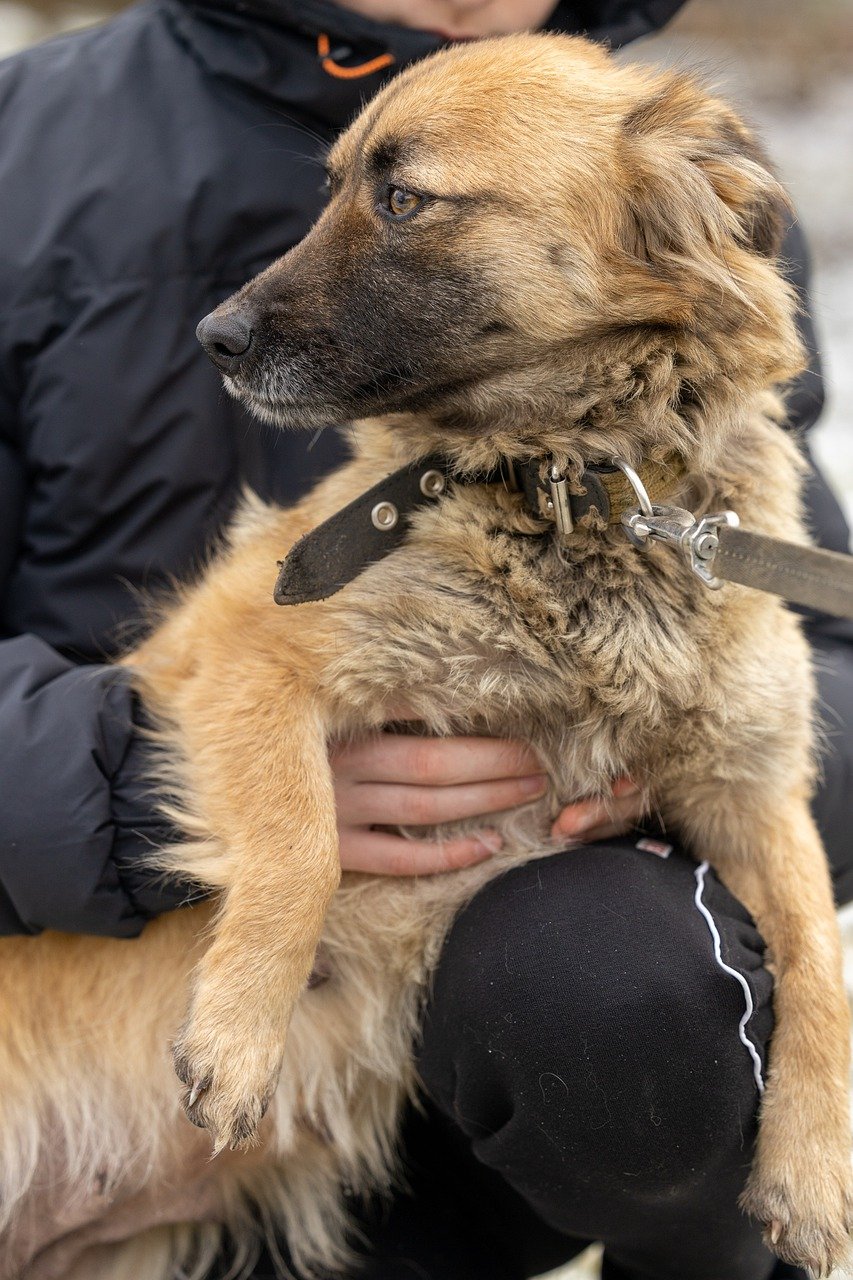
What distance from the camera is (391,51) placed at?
2336 millimetres

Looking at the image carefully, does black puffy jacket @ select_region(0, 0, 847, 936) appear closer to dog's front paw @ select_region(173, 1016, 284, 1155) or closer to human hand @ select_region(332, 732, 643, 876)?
human hand @ select_region(332, 732, 643, 876)

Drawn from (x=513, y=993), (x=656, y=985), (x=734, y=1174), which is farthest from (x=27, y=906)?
(x=734, y=1174)

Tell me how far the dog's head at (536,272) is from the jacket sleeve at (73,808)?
0.56 meters

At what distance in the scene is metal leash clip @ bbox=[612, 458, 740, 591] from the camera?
168cm

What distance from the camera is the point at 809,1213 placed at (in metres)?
1.76

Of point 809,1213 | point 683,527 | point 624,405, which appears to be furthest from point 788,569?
point 809,1213

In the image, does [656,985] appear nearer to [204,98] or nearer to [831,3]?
[204,98]

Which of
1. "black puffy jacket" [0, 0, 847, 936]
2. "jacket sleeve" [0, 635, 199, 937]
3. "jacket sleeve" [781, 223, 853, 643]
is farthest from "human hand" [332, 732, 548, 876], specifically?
"jacket sleeve" [781, 223, 853, 643]

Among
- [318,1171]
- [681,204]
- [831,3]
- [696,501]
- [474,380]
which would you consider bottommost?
[831,3]

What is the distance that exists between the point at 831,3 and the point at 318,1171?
12.0 m

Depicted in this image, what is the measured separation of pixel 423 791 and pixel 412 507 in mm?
450

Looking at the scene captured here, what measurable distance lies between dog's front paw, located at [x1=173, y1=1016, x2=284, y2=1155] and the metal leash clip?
2.85ft

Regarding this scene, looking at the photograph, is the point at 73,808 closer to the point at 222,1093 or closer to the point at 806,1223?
the point at 222,1093

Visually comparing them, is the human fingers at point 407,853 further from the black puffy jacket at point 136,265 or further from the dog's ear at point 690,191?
the dog's ear at point 690,191
